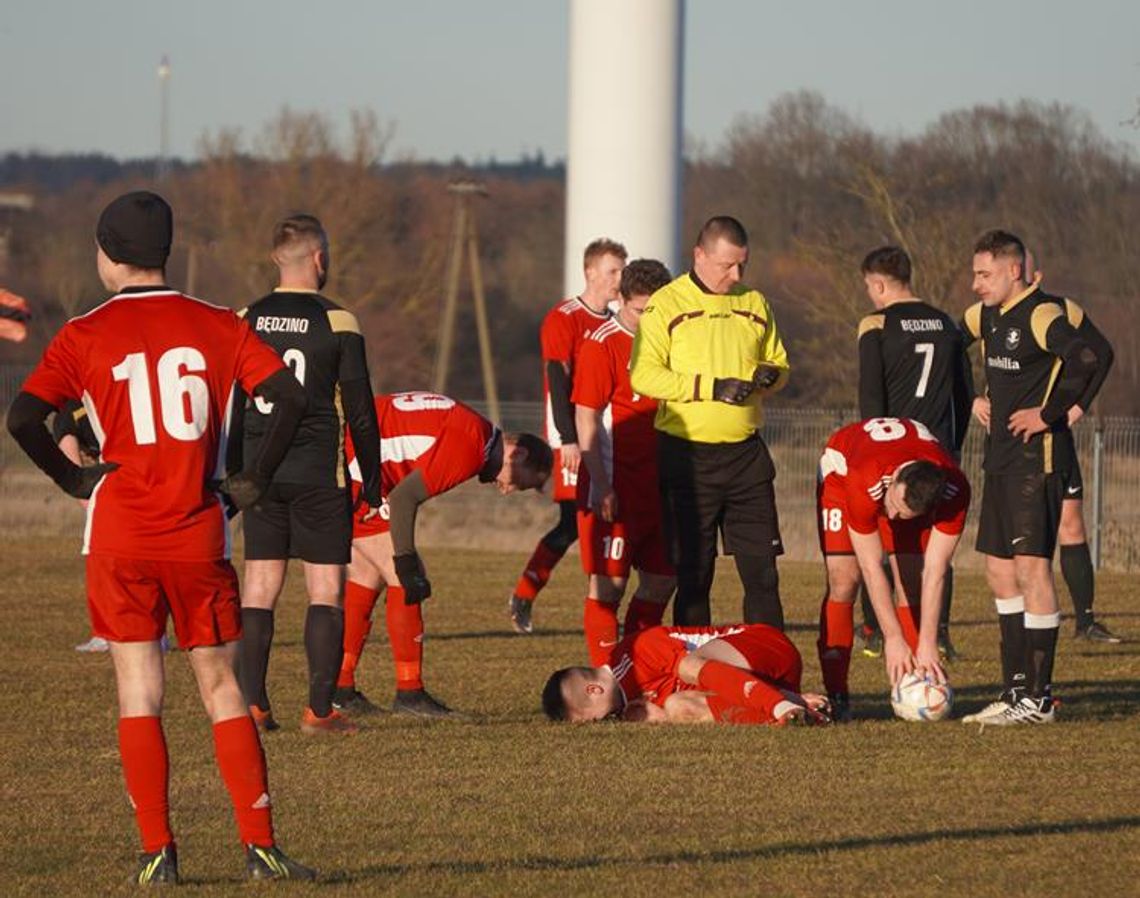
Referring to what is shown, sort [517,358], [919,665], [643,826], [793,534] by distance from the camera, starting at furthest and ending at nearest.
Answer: [517,358]
[793,534]
[919,665]
[643,826]

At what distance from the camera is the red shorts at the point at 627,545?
11.1 m

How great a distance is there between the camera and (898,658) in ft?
31.2

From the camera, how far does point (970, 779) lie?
819cm

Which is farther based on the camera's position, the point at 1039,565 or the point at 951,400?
the point at 951,400

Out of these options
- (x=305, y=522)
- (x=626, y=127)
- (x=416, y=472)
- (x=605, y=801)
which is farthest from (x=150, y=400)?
(x=626, y=127)

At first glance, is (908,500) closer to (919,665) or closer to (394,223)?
(919,665)

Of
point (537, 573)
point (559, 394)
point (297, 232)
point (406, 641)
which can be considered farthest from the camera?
point (537, 573)

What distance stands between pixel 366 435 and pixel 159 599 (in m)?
2.84

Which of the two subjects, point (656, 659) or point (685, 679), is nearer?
point (685, 679)

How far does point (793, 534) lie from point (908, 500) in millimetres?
14962

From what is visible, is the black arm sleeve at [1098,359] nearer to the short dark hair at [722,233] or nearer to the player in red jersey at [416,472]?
the short dark hair at [722,233]

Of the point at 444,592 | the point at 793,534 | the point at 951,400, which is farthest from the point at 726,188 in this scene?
the point at 951,400

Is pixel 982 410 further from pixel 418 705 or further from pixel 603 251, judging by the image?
pixel 418 705

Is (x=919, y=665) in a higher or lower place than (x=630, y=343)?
lower
